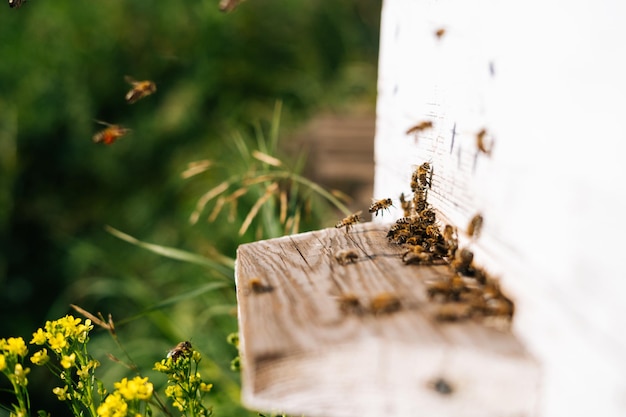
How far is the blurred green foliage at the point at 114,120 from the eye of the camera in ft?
18.9

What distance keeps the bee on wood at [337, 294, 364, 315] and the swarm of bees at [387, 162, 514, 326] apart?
0.12 meters

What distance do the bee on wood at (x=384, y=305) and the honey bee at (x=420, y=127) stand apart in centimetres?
58

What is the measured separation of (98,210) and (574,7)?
617cm

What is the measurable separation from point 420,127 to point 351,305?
0.62m

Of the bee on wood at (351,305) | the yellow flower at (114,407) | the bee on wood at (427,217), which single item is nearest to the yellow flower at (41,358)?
the yellow flower at (114,407)

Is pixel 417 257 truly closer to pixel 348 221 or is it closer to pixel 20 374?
pixel 348 221

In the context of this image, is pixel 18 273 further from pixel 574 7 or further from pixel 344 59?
pixel 574 7

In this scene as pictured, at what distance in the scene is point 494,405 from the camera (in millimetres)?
919

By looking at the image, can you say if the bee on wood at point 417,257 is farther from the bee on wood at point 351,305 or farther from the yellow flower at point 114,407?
the yellow flower at point 114,407

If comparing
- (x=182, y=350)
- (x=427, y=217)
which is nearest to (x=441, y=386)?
(x=427, y=217)

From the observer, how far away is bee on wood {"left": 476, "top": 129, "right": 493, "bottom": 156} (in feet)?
3.74

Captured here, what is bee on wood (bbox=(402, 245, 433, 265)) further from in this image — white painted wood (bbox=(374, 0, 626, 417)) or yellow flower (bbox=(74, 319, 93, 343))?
yellow flower (bbox=(74, 319, 93, 343))

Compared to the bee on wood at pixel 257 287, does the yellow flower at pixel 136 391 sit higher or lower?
lower

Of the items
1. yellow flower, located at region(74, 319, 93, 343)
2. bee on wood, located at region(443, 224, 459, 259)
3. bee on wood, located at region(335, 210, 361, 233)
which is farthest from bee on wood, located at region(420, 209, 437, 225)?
yellow flower, located at region(74, 319, 93, 343)
